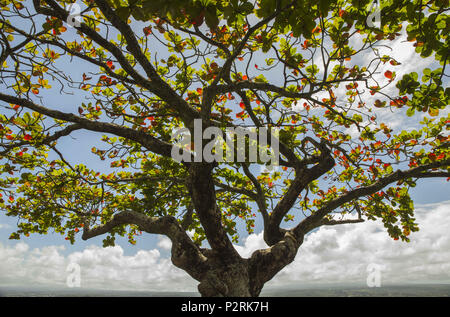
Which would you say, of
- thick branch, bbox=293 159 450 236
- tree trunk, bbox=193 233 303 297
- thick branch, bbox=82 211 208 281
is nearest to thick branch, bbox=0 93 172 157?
thick branch, bbox=82 211 208 281

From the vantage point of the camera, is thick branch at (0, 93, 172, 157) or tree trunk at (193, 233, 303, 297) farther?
thick branch at (0, 93, 172, 157)

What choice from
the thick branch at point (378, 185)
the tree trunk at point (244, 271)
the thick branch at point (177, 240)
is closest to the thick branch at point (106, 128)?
the thick branch at point (177, 240)

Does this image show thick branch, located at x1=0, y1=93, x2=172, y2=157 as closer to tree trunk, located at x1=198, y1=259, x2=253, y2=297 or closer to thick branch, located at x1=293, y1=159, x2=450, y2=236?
tree trunk, located at x1=198, y1=259, x2=253, y2=297

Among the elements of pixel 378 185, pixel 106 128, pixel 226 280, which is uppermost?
pixel 106 128

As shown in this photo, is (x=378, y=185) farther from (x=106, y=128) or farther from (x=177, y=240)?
(x=106, y=128)

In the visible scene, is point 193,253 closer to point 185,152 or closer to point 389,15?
point 185,152

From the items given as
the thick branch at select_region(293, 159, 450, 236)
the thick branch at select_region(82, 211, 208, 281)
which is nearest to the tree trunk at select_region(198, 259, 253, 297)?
the thick branch at select_region(82, 211, 208, 281)

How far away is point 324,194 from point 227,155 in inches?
143

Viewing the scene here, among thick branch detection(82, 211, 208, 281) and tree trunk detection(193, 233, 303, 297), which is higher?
thick branch detection(82, 211, 208, 281)


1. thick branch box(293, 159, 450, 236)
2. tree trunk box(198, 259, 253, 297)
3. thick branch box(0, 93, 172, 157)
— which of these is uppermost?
thick branch box(0, 93, 172, 157)

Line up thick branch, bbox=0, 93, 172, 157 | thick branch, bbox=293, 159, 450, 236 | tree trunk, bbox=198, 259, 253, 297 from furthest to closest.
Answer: thick branch, bbox=293, 159, 450, 236
thick branch, bbox=0, 93, 172, 157
tree trunk, bbox=198, 259, 253, 297

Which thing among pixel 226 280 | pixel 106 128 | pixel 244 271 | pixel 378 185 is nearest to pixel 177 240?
pixel 226 280

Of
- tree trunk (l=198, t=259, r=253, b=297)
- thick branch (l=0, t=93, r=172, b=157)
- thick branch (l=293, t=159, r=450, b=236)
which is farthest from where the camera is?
thick branch (l=293, t=159, r=450, b=236)

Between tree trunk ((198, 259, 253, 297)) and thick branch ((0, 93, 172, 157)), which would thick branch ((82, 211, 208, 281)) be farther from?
thick branch ((0, 93, 172, 157))
